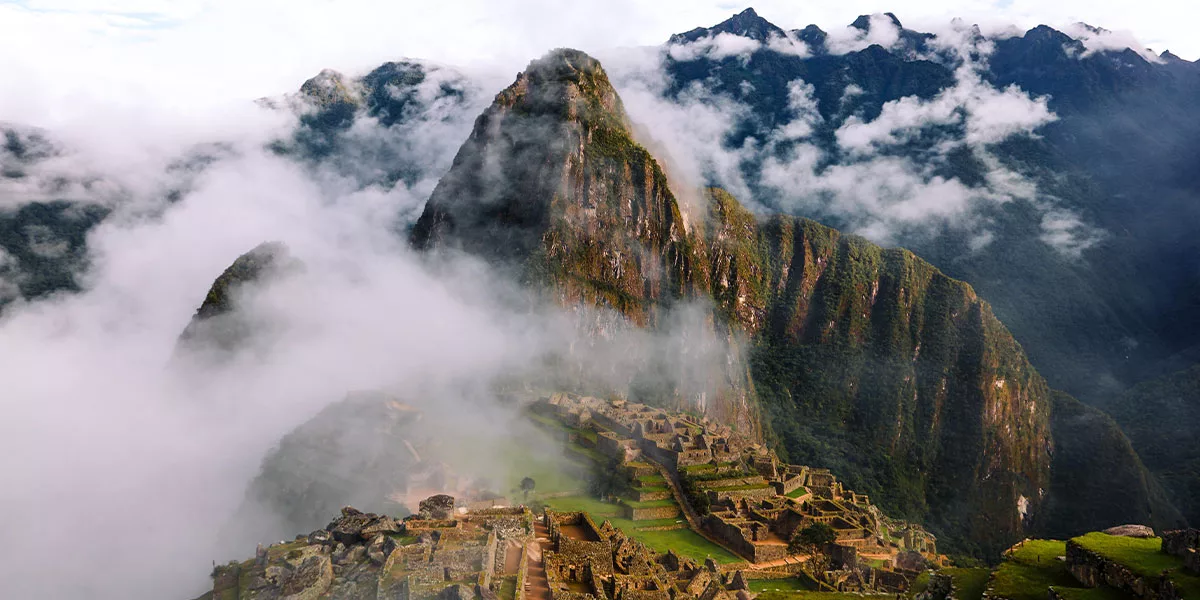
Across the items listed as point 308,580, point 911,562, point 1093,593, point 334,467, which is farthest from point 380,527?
point 911,562

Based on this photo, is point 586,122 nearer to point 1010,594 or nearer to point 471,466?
point 471,466

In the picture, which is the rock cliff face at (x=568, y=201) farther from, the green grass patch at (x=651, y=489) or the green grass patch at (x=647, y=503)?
the green grass patch at (x=647, y=503)

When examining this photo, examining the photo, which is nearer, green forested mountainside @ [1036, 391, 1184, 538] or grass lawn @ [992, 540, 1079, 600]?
grass lawn @ [992, 540, 1079, 600]

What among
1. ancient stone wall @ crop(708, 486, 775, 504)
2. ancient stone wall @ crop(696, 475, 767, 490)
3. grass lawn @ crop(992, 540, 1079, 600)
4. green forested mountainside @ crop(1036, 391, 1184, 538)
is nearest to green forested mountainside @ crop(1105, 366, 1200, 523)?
green forested mountainside @ crop(1036, 391, 1184, 538)

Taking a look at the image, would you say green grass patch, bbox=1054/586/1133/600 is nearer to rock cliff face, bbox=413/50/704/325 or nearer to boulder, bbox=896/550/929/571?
boulder, bbox=896/550/929/571

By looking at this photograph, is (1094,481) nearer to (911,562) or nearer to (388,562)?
(911,562)

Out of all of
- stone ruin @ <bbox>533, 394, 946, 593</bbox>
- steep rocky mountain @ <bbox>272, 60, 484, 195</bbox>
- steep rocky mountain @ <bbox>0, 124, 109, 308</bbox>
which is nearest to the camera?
stone ruin @ <bbox>533, 394, 946, 593</bbox>
